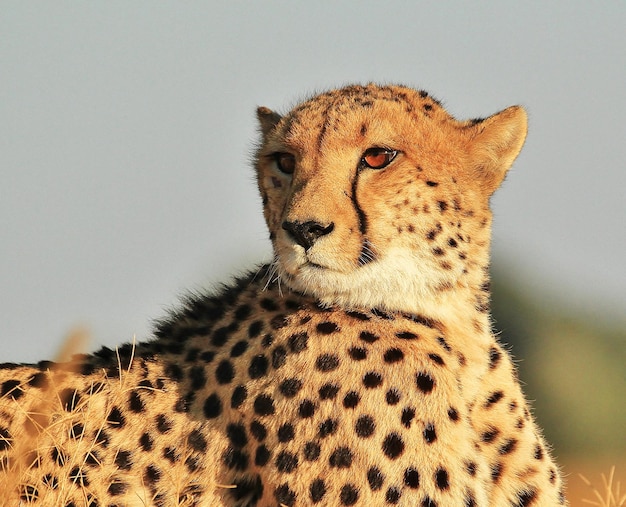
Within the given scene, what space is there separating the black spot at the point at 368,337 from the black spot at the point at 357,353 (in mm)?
36

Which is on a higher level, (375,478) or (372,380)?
(372,380)

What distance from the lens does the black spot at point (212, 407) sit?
11.9ft

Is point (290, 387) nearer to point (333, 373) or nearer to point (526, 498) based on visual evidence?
point (333, 373)

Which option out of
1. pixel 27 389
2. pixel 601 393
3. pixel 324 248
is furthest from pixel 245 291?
pixel 601 393

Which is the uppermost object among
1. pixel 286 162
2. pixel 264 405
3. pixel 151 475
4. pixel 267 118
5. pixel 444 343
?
pixel 267 118

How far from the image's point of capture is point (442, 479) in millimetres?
3275

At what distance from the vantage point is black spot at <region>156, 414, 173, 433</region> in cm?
364

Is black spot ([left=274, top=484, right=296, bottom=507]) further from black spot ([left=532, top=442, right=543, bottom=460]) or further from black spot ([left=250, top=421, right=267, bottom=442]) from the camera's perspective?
black spot ([left=532, top=442, right=543, bottom=460])

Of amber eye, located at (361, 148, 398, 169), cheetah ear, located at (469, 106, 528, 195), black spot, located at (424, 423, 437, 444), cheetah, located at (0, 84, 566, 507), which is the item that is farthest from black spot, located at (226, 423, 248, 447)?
cheetah ear, located at (469, 106, 528, 195)

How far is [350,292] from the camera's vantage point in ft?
11.7

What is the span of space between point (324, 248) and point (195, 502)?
2.80 feet

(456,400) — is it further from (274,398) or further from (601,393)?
(601,393)

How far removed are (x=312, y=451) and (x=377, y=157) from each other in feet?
3.05

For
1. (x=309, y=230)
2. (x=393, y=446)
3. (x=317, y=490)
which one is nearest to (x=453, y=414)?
(x=393, y=446)
